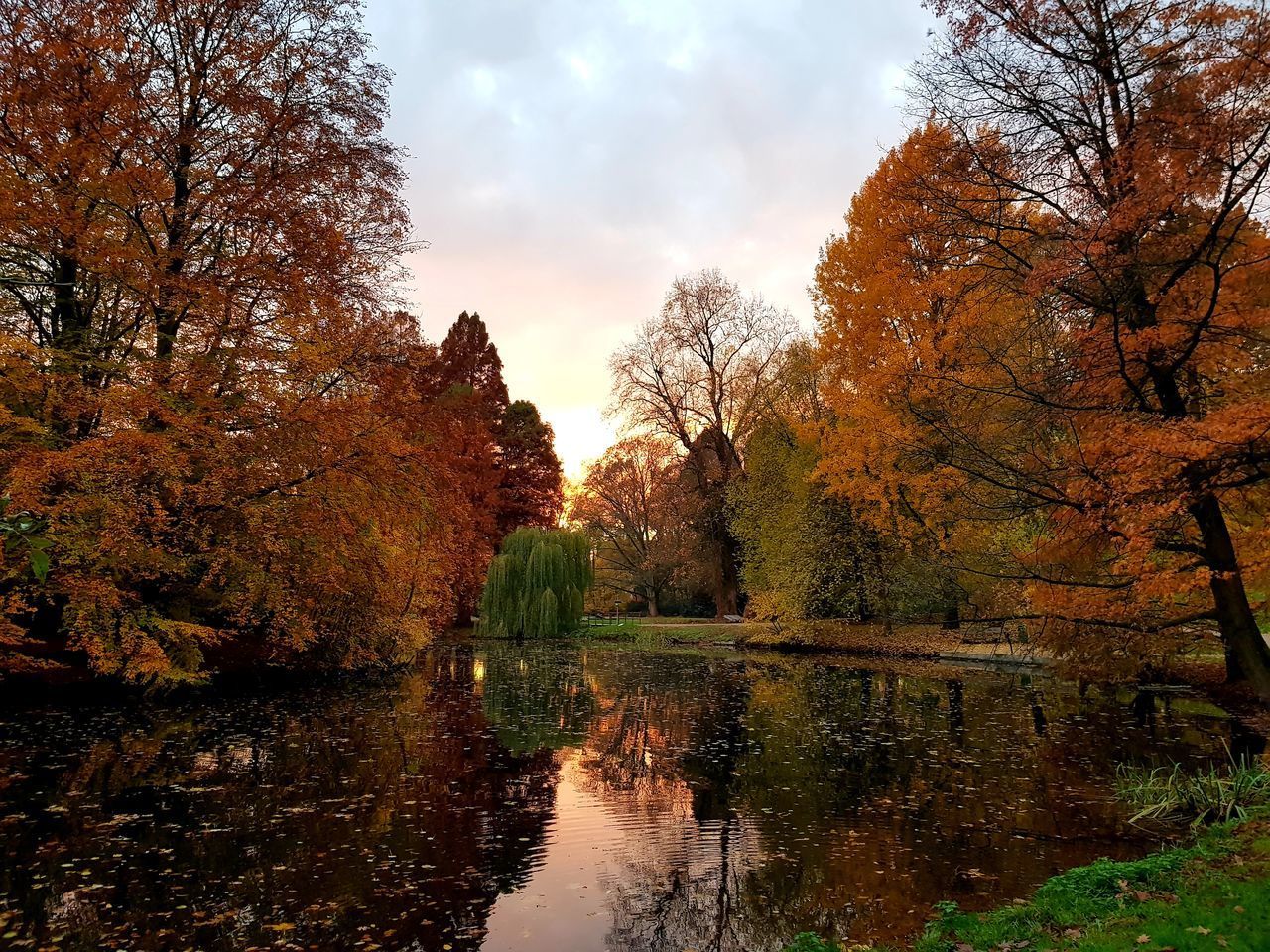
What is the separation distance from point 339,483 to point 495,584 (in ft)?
58.9

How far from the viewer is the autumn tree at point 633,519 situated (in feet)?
137

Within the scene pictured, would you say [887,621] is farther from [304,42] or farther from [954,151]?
[304,42]

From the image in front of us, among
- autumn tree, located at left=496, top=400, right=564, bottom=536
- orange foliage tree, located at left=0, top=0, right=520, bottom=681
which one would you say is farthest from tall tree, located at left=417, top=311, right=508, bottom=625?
orange foliage tree, located at left=0, top=0, right=520, bottom=681

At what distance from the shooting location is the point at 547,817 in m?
7.98

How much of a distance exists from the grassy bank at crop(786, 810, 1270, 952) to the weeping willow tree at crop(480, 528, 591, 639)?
1062 inches

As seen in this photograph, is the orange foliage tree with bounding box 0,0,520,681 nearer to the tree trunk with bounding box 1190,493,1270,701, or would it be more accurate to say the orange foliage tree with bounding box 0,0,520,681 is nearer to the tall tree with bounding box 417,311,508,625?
the tree trunk with bounding box 1190,493,1270,701

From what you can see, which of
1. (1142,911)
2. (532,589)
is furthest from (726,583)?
(1142,911)

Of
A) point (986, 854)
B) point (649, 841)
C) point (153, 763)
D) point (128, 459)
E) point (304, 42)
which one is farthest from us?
point (304, 42)

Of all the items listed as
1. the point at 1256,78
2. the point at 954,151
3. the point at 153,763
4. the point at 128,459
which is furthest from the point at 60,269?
the point at 1256,78

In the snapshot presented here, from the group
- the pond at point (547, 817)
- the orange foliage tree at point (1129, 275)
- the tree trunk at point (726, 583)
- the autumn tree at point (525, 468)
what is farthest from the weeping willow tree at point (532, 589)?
the orange foliage tree at point (1129, 275)

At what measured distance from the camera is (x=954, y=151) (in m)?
9.70

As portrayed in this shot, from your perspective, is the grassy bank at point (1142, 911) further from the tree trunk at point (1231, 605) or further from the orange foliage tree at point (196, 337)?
the orange foliage tree at point (196, 337)

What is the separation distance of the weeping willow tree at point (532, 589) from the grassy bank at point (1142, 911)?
2698 cm

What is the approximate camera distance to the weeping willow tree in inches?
1243
